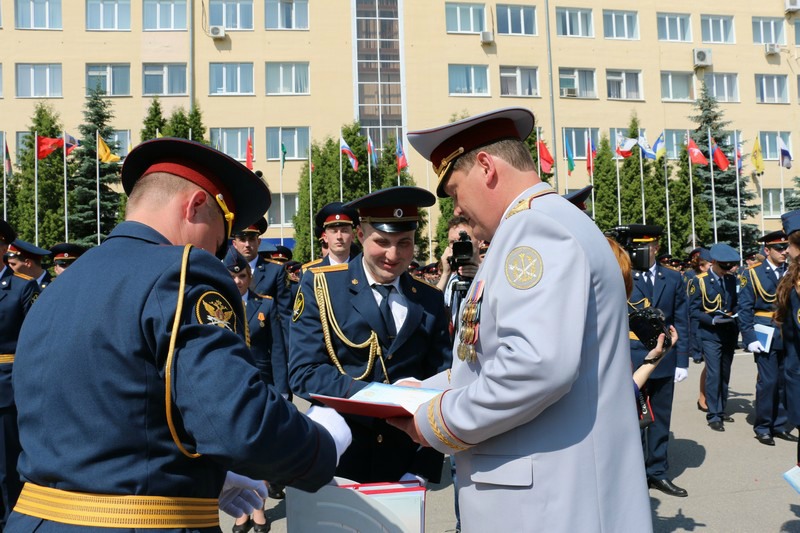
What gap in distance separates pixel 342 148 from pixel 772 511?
2368 centimetres

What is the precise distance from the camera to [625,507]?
7.06 ft

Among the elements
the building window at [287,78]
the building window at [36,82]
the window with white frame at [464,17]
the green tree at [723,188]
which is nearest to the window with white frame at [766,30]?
the green tree at [723,188]

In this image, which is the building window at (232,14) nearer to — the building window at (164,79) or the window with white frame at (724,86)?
the building window at (164,79)

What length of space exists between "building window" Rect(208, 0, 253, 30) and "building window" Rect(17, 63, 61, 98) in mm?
7778

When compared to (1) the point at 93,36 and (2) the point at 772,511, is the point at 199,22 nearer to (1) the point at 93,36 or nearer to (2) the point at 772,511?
(1) the point at 93,36

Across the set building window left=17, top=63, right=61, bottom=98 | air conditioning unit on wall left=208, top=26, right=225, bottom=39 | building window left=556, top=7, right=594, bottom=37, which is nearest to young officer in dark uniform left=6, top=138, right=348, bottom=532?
air conditioning unit on wall left=208, top=26, right=225, bottom=39

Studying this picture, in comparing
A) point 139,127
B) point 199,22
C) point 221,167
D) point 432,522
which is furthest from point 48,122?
point 221,167

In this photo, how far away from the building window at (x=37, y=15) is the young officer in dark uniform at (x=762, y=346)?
33.4m

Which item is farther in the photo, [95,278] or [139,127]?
[139,127]

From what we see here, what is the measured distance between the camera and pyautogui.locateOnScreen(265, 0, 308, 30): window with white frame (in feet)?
109

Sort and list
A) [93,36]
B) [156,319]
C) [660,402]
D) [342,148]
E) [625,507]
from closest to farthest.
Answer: [156,319] → [625,507] → [660,402] → [342,148] → [93,36]

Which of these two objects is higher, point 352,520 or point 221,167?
point 221,167

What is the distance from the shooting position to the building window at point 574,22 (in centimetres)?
3562

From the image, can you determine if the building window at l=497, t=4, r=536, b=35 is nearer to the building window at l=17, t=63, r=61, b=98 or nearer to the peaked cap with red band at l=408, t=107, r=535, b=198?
the building window at l=17, t=63, r=61, b=98
